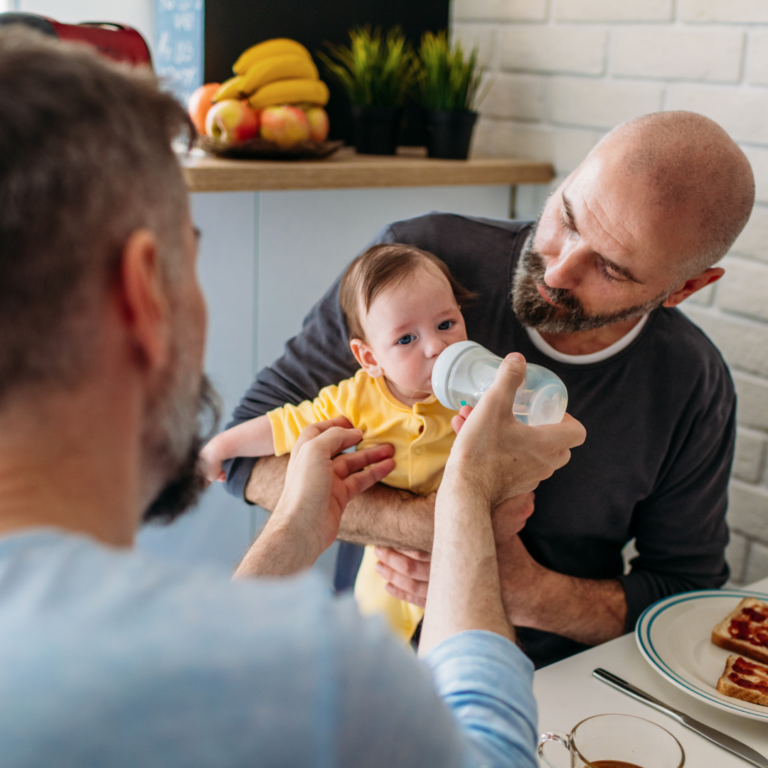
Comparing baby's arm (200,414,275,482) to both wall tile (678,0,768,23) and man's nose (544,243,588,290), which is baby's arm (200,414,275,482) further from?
wall tile (678,0,768,23)

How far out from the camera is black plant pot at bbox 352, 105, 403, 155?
201 cm

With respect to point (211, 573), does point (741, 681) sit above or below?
below

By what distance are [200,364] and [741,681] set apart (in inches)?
30.0

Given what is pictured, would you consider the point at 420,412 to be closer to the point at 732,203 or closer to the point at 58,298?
the point at 732,203

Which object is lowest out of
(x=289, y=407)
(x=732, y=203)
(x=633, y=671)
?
(x=633, y=671)

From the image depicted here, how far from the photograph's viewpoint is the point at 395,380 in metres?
1.12

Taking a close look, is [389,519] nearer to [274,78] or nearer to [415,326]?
[415,326]

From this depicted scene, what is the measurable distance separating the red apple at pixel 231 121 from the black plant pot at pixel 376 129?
333mm

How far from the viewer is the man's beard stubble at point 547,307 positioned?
3.88ft

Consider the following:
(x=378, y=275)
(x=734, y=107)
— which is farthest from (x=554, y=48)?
(x=378, y=275)

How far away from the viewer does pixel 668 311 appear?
1.32 m

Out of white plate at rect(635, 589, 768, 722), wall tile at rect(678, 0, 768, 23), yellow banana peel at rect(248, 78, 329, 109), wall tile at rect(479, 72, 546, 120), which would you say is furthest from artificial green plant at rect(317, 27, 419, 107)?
white plate at rect(635, 589, 768, 722)

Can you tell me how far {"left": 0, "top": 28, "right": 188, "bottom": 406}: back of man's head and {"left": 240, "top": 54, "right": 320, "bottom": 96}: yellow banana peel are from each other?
135 cm

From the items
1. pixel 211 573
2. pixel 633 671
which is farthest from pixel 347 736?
pixel 633 671
